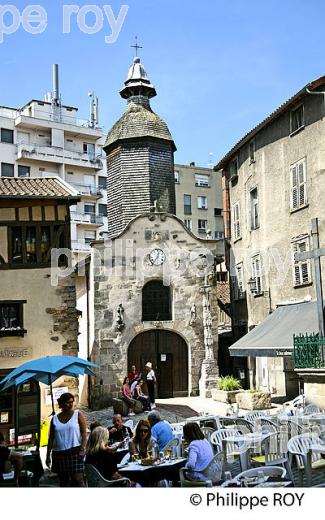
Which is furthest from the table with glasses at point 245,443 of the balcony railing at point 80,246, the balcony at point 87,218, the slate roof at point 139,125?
the slate roof at point 139,125

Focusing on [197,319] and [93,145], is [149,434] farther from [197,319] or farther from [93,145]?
[93,145]

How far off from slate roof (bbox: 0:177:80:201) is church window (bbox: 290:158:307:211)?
4.59 m

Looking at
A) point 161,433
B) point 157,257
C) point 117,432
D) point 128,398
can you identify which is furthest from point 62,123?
point 161,433

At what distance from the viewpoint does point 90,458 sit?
20.7 feet

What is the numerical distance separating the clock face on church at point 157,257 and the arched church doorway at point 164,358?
5.97 feet

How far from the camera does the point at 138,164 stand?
18.7 m

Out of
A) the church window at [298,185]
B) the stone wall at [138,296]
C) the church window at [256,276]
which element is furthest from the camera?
the stone wall at [138,296]

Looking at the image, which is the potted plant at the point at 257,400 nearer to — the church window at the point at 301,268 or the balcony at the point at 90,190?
the church window at the point at 301,268

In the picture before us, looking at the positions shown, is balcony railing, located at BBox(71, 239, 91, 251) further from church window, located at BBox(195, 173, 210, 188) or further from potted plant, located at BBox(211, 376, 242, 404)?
potted plant, located at BBox(211, 376, 242, 404)

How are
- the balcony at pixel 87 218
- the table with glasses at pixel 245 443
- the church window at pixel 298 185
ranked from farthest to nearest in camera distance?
1. the balcony at pixel 87 218
2. the church window at pixel 298 185
3. the table with glasses at pixel 245 443

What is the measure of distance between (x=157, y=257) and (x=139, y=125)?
165 inches

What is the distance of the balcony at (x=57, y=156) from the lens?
17.5 m

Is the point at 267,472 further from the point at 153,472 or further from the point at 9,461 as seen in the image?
the point at 9,461
